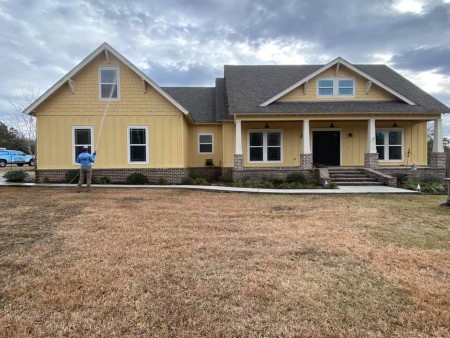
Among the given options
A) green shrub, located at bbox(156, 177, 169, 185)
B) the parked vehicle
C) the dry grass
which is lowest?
the dry grass

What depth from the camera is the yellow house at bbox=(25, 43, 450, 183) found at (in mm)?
15242

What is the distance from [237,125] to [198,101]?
5.82 m

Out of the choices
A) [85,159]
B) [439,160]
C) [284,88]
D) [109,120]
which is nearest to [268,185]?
[284,88]

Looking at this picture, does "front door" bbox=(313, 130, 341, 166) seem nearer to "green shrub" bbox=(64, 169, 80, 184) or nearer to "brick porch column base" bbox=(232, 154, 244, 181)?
"brick porch column base" bbox=(232, 154, 244, 181)

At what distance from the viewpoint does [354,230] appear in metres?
6.58

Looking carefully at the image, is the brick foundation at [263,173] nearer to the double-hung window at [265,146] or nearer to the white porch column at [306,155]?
the white porch column at [306,155]

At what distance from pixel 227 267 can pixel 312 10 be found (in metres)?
15.4

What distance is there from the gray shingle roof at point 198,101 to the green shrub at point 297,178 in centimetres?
597

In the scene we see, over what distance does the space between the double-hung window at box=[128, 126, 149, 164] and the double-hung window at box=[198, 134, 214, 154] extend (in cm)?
382

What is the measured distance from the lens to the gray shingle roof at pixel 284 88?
1578cm

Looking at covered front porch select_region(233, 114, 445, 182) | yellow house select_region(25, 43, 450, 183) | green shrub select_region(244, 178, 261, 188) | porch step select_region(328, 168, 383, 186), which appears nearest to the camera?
green shrub select_region(244, 178, 261, 188)

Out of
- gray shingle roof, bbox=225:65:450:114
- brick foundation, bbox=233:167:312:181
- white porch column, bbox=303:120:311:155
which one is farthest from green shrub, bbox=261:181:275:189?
gray shingle roof, bbox=225:65:450:114

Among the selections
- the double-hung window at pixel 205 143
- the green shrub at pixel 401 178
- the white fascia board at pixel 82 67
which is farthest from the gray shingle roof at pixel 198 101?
the green shrub at pixel 401 178

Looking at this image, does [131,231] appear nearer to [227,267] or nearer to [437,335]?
[227,267]
